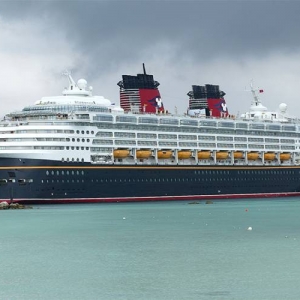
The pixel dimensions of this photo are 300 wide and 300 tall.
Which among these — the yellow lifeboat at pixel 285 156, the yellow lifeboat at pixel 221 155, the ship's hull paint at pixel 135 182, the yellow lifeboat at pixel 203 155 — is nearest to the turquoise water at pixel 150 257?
the ship's hull paint at pixel 135 182

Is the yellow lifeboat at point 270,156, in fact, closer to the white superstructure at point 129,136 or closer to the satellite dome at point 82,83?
the white superstructure at point 129,136

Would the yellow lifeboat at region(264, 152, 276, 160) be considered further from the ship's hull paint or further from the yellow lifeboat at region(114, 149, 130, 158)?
the yellow lifeboat at region(114, 149, 130, 158)

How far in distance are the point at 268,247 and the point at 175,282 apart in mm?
12270

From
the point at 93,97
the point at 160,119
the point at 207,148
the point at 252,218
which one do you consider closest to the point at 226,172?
the point at 207,148

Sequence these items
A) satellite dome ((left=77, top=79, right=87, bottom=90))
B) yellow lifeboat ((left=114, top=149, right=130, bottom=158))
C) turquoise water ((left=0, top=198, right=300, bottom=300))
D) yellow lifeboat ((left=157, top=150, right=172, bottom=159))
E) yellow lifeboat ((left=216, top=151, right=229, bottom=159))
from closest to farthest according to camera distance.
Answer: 1. turquoise water ((left=0, top=198, right=300, bottom=300))
2. yellow lifeboat ((left=114, top=149, right=130, bottom=158))
3. satellite dome ((left=77, top=79, right=87, bottom=90))
4. yellow lifeboat ((left=157, top=150, right=172, bottom=159))
5. yellow lifeboat ((left=216, top=151, right=229, bottom=159))

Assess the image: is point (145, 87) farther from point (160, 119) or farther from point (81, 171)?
point (81, 171)

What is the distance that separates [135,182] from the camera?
333ft

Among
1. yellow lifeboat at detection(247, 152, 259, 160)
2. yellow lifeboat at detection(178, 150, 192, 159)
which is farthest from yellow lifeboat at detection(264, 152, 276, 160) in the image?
yellow lifeboat at detection(178, 150, 192, 159)

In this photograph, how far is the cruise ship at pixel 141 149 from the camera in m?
93.6

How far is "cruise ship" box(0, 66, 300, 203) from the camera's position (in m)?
93.6

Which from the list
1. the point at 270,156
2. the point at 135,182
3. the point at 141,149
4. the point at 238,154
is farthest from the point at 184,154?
the point at 270,156

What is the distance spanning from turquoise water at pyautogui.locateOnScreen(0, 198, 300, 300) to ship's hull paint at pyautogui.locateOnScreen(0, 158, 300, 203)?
16921 millimetres

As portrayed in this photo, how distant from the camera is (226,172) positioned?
114m

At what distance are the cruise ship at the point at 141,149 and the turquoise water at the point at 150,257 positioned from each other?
1866 centimetres
